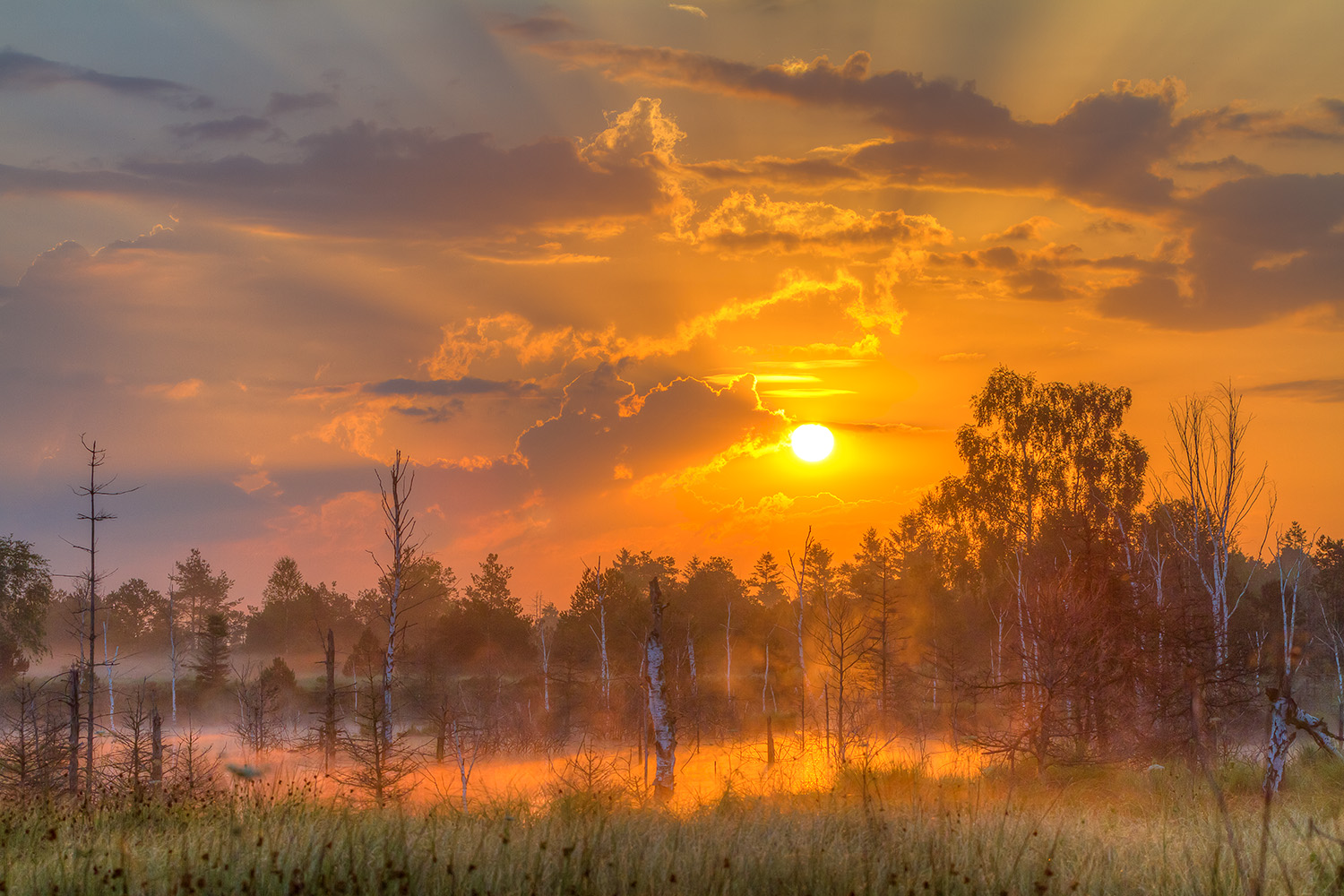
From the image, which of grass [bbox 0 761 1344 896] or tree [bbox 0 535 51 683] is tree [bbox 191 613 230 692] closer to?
tree [bbox 0 535 51 683]

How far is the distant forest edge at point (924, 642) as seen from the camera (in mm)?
27391

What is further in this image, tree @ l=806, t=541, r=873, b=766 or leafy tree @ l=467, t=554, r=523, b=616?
leafy tree @ l=467, t=554, r=523, b=616

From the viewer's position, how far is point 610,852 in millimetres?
9648

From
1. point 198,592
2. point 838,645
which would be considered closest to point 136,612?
point 198,592

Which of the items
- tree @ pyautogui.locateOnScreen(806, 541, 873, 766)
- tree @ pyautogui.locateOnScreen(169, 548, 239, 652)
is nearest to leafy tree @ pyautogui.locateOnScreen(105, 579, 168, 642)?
tree @ pyautogui.locateOnScreen(169, 548, 239, 652)

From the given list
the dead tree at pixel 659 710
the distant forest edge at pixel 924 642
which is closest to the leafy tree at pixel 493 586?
the distant forest edge at pixel 924 642

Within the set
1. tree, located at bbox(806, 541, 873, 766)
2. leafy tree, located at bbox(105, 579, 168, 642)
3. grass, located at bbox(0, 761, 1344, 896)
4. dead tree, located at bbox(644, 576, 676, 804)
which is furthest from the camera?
leafy tree, located at bbox(105, 579, 168, 642)

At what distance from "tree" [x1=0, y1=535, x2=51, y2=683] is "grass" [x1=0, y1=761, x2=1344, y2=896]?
2026 inches

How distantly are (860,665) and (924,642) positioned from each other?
5.32m

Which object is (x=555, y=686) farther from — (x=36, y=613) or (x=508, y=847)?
(x=508, y=847)

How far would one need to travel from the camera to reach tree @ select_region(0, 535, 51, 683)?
2224 inches

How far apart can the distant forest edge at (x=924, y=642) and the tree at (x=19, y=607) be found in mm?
137

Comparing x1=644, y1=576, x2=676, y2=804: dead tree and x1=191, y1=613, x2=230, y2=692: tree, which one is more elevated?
x1=644, y1=576, x2=676, y2=804: dead tree

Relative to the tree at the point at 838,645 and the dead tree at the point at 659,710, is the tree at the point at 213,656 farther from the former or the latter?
the dead tree at the point at 659,710
